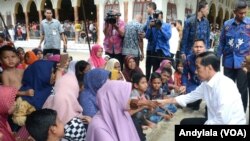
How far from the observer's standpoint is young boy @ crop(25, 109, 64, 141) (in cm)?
201

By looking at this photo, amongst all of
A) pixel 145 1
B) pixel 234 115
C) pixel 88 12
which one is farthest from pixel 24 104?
pixel 88 12

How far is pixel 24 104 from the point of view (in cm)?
291

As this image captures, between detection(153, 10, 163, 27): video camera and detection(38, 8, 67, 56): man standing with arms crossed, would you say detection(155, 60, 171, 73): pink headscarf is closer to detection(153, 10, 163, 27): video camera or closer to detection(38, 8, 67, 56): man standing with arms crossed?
detection(153, 10, 163, 27): video camera

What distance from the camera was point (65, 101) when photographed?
2.74 meters

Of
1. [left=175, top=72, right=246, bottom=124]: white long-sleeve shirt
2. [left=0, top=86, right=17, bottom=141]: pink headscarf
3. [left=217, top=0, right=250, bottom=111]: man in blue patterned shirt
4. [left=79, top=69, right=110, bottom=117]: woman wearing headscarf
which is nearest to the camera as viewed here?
[left=175, top=72, right=246, bottom=124]: white long-sleeve shirt

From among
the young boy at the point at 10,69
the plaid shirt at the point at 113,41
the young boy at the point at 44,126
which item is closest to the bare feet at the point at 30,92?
the young boy at the point at 10,69

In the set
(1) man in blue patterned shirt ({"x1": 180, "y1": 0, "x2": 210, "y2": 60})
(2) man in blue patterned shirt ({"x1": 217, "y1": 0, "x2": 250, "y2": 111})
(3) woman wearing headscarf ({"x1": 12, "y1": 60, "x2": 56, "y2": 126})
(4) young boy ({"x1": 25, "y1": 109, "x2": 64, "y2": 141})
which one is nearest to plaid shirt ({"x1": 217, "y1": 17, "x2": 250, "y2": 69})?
(2) man in blue patterned shirt ({"x1": 217, "y1": 0, "x2": 250, "y2": 111})

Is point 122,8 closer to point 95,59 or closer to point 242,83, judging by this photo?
point 95,59

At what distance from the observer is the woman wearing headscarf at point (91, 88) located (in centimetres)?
285

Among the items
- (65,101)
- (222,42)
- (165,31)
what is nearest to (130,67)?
(165,31)

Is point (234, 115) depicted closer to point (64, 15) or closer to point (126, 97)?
point (126, 97)

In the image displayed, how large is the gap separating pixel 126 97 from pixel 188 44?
Answer: 9.42ft

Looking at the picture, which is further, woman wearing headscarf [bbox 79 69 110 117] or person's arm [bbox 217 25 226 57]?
person's arm [bbox 217 25 226 57]

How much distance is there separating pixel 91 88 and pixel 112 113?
79cm
